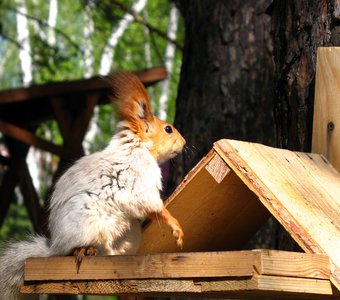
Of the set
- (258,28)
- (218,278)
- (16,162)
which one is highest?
(258,28)

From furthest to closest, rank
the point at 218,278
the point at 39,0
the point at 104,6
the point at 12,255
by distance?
1. the point at 39,0
2. the point at 104,6
3. the point at 12,255
4. the point at 218,278

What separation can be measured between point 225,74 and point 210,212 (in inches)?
87.8

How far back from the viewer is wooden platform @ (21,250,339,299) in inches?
90.6

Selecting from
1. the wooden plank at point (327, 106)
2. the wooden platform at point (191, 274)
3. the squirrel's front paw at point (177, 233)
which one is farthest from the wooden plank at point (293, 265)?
the wooden plank at point (327, 106)

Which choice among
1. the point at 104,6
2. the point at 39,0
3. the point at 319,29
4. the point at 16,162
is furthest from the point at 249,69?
the point at 39,0

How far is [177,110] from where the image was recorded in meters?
5.18

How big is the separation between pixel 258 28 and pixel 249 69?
278mm

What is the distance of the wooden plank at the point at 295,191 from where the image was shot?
251 cm

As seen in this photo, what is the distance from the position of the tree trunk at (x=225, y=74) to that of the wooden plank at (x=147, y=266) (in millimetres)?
2326

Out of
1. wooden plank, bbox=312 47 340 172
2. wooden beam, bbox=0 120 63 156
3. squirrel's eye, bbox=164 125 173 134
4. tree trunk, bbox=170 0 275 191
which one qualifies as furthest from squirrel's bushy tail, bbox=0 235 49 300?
wooden beam, bbox=0 120 63 156

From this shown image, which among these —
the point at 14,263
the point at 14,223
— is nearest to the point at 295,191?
the point at 14,263

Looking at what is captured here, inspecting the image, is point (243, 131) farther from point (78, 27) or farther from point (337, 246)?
point (78, 27)

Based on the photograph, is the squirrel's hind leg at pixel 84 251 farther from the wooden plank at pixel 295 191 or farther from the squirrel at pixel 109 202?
the wooden plank at pixel 295 191

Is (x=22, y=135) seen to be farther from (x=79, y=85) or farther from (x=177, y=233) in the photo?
(x=177, y=233)
